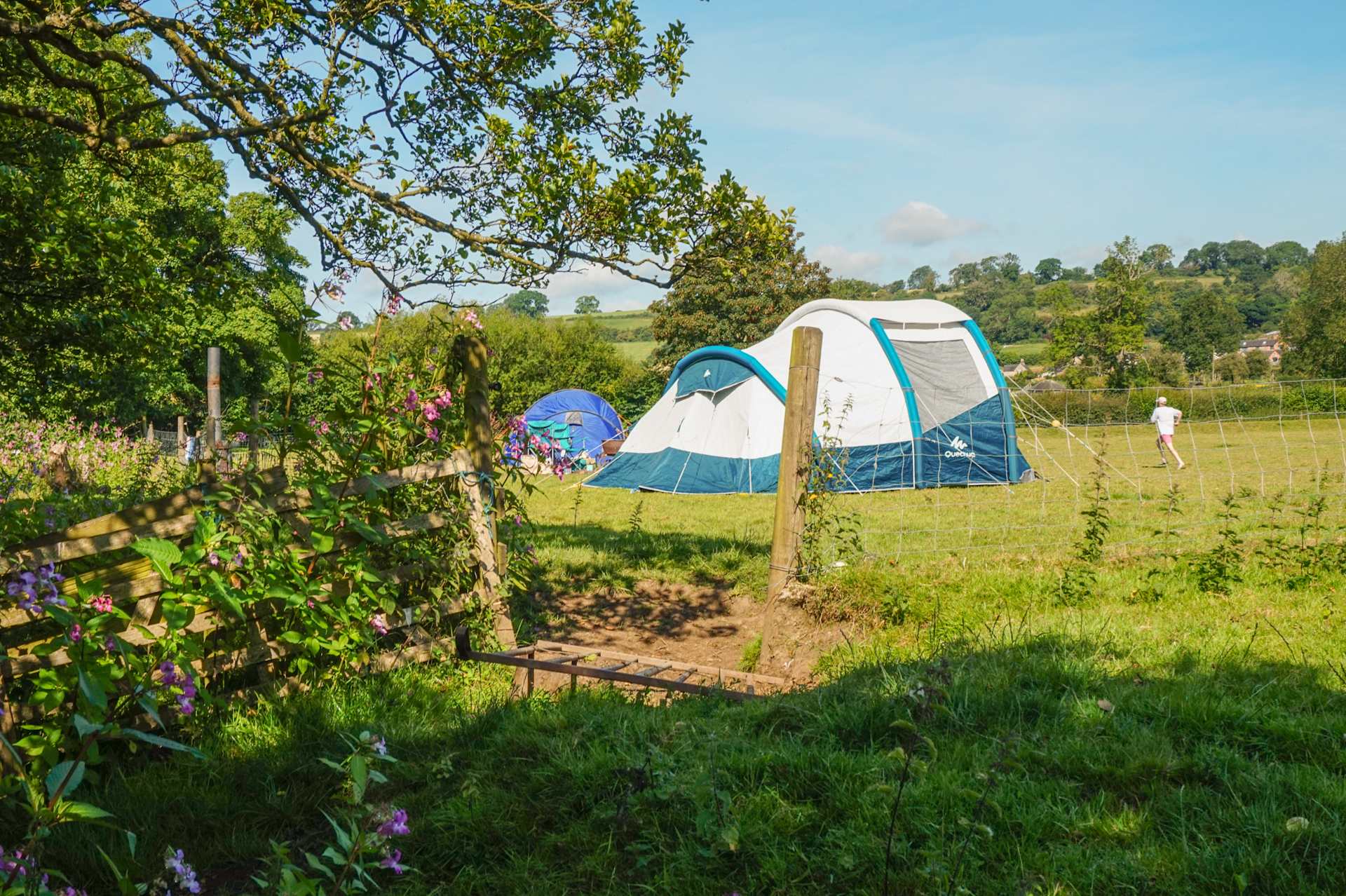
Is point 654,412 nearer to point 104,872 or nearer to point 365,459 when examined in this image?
point 365,459

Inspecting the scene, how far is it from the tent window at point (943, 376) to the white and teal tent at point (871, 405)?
17mm

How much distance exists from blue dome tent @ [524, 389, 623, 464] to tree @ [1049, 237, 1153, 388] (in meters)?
44.6

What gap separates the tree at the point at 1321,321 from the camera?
2254 inches

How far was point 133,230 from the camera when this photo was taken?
614cm

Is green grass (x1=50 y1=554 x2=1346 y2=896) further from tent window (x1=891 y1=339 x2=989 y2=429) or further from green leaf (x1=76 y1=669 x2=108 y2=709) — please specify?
tent window (x1=891 y1=339 x2=989 y2=429)

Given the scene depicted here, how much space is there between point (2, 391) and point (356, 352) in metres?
4.73

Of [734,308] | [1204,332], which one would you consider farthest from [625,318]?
[734,308]

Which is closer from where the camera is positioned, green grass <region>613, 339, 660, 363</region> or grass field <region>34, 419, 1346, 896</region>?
grass field <region>34, 419, 1346, 896</region>

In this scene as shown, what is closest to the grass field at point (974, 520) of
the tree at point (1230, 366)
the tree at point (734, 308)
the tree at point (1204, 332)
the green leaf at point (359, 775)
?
the green leaf at point (359, 775)

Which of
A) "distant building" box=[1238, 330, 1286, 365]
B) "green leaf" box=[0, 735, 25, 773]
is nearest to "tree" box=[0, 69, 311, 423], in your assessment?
"green leaf" box=[0, 735, 25, 773]

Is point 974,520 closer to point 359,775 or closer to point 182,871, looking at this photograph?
point 359,775

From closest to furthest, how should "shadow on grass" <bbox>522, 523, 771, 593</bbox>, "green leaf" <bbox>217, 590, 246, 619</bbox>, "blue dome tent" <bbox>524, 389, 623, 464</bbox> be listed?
"green leaf" <bbox>217, 590, 246, 619</bbox>, "shadow on grass" <bbox>522, 523, 771, 593</bbox>, "blue dome tent" <bbox>524, 389, 623, 464</bbox>

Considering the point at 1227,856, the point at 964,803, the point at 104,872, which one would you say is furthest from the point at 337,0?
the point at 1227,856

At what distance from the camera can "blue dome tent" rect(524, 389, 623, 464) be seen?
85.6 feet
